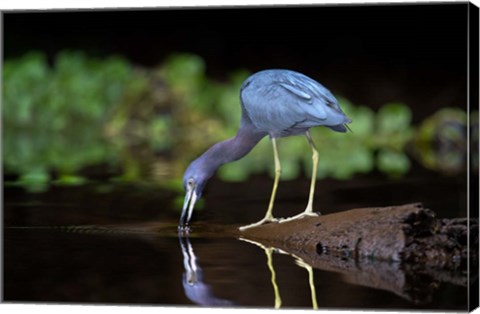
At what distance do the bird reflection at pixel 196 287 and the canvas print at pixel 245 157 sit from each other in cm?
A: 1

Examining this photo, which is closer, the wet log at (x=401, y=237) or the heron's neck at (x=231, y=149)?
the wet log at (x=401, y=237)

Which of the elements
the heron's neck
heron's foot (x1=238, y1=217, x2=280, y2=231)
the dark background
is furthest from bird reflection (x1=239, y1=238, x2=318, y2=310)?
the dark background

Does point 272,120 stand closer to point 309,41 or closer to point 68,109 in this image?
point 309,41

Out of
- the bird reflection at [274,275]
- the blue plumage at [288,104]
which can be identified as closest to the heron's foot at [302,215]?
the bird reflection at [274,275]

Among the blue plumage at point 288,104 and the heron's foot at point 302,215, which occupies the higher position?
the blue plumage at point 288,104

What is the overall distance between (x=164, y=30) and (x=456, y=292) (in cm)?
186

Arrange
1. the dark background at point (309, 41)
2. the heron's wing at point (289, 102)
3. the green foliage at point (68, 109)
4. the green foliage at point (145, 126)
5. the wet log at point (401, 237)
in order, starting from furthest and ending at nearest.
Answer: the green foliage at point (68, 109) → the green foliage at point (145, 126) → the heron's wing at point (289, 102) → the dark background at point (309, 41) → the wet log at point (401, 237)

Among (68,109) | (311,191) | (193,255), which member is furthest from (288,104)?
(68,109)

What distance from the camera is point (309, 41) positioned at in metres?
6.11

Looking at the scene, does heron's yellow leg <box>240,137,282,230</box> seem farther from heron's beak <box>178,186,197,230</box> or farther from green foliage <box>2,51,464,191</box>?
heron's beak <box>178,186,197,230</box>

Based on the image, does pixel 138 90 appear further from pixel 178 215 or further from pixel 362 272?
pixel 362 272

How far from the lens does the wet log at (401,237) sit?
5703 millimetres

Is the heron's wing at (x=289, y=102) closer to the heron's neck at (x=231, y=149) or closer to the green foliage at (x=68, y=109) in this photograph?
the heron's neck at (x=231, y=149)

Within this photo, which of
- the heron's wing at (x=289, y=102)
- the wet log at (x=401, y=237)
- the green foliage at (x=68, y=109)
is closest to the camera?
the wet log at (x=401, y=237)
